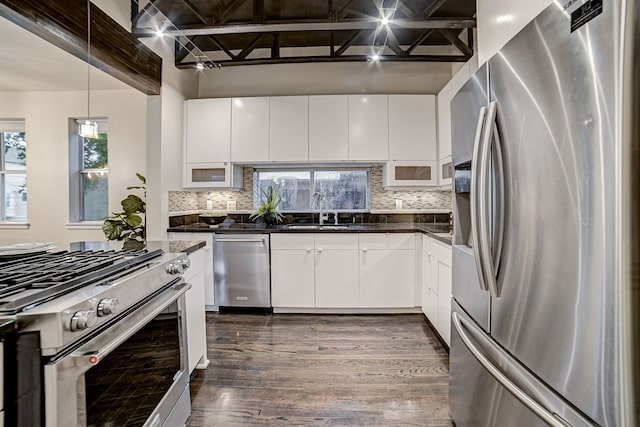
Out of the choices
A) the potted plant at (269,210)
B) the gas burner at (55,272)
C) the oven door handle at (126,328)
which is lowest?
the oven door handle at (126,328)

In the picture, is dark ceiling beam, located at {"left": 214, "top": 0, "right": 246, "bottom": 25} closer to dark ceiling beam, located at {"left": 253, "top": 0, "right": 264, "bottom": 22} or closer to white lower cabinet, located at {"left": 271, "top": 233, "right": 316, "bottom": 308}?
dark ceiling beam, located at {"left": 253, "top": 0, "right": 264, "bottom": 22}

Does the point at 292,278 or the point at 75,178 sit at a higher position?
the point at 75,178

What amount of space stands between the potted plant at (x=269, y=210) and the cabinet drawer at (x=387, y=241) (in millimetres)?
1083

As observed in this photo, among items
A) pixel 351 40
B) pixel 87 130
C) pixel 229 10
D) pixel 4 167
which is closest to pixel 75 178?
pixel 4 167

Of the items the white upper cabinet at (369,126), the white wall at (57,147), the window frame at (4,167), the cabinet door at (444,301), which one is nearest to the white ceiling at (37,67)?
the white wall at (57,147)

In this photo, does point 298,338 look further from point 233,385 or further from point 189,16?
point 189,16

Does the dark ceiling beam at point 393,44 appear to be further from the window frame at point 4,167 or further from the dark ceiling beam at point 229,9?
the window frame at point 4,167

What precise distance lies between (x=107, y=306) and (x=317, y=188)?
3093 millimetres

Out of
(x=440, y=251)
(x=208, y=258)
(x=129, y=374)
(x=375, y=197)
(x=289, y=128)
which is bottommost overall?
(x=129, y=374)

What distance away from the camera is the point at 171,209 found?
11.5 ft

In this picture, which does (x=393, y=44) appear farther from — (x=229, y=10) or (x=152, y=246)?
(x=152, y=246)

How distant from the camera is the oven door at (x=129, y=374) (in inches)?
36.2

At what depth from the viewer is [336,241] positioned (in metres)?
3.32

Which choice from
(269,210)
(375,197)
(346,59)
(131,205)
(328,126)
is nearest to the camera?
(131,205)
